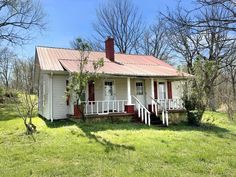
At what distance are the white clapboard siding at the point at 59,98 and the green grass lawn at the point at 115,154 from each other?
4.10 m

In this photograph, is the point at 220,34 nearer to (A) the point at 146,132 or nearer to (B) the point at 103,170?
(B) the point at 103,170

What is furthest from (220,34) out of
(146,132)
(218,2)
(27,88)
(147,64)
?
(147,64)

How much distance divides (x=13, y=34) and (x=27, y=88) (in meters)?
18.1

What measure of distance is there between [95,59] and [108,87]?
2972 millimetres

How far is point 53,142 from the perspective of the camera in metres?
9.70

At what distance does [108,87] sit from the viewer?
17.6 meters

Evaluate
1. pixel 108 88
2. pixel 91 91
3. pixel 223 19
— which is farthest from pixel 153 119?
pixel 223 19

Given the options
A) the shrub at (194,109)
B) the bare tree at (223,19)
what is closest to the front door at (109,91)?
the shrub at (194,109)

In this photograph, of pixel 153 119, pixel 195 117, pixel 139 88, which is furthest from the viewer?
pixel 139 88

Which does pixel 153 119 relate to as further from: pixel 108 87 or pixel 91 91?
pixel 91 91

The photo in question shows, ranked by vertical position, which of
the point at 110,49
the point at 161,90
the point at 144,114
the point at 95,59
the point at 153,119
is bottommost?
the point at 153,119

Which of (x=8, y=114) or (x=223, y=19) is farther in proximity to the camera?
(x=8, y=114)

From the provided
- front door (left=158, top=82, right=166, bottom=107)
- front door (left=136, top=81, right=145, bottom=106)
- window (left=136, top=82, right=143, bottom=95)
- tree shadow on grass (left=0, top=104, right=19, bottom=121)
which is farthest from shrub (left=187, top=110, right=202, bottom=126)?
tree shadow on grass (left=0, top=104, right=19, bottom=121)

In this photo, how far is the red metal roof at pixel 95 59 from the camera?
16.0 metres
